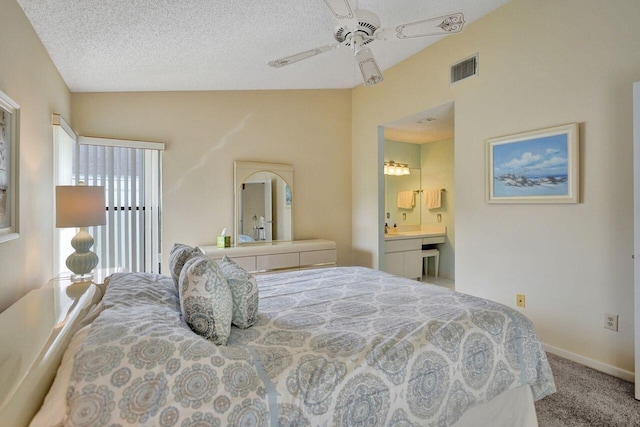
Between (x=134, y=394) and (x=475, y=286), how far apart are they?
3.03 metres

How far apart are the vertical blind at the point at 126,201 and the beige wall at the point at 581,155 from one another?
3187 millimetres

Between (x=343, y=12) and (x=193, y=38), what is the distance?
1.38 metres

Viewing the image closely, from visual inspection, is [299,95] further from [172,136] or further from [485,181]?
[485,181]

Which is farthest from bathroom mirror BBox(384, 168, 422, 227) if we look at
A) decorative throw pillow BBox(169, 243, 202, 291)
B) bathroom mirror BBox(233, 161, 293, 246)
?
decorative throw pillow BBox(169, 243, 202, 291)

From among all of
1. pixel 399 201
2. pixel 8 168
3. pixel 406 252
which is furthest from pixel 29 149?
pixel 399 201

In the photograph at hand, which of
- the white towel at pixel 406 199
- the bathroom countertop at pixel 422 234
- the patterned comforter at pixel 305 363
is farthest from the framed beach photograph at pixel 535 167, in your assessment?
the white towel at pixel 406 199

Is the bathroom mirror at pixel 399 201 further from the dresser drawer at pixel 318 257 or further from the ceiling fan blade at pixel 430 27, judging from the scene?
the ceiling fan blade at pixel 430 27

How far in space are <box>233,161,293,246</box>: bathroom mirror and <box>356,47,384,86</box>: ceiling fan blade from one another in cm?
211

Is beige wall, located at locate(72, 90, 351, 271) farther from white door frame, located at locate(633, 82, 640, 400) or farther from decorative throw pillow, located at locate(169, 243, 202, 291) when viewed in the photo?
white door frame, located at locate(633, 82, 640, 400)

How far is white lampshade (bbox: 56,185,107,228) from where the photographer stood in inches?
83.0

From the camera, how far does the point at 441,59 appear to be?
337 cm

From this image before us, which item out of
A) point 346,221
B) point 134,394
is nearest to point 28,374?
point 134,394

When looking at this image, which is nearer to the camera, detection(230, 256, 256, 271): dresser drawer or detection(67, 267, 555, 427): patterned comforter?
detection(67, 267, 555, 427): patterned comforter

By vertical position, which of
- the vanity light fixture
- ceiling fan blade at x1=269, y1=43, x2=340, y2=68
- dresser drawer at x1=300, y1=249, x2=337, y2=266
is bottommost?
dresser drawer at x1=300, y1=249, x2=337, y2=266
